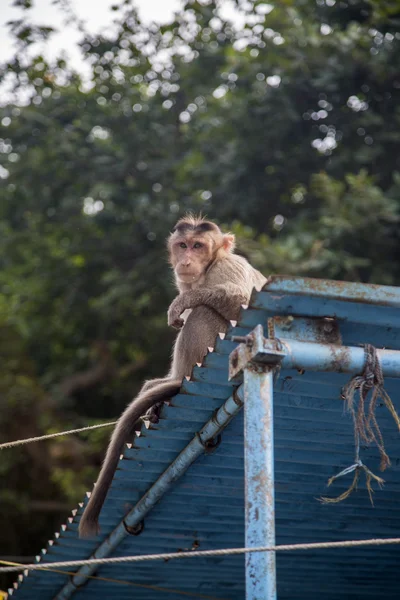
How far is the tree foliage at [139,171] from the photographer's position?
11.6 metres

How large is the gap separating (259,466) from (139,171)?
413 inches

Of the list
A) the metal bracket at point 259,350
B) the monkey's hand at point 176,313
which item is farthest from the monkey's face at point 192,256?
the metal bracket at point 259,350

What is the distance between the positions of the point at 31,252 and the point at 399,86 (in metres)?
6.38

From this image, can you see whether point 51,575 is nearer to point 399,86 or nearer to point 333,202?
point 333,202

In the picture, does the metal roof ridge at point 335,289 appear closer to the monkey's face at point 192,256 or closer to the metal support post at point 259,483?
the metal support post at point 259,483

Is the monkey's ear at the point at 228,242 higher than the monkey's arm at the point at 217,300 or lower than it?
higher

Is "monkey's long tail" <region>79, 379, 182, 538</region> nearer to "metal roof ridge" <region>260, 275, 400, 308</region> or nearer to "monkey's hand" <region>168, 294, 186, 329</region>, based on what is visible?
"monkey's hand" <region>168, 294, 186, 329</region>

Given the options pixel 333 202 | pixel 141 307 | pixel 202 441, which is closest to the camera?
pixel 202 441

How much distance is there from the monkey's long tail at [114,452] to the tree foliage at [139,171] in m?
Result: 6.79

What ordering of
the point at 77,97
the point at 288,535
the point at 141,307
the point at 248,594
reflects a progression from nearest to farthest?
the point at 248,594, the point at 288,535, the point at 141,307, the point at 77,97

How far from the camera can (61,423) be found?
12.5m

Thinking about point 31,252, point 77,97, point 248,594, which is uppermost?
point 77,97

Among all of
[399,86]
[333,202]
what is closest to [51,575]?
[333,202]

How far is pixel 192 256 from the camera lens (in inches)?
202
